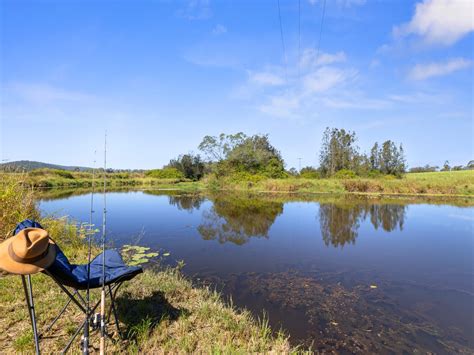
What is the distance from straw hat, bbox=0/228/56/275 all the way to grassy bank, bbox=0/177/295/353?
1098mm

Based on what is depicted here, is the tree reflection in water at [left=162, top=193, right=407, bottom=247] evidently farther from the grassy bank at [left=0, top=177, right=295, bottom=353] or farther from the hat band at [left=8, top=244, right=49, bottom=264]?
the hat band at [left=8, top=244, right=49, bottom=264]

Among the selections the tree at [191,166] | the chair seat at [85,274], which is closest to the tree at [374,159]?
the tree at [191,166]

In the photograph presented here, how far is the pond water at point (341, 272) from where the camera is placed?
11.8 feet

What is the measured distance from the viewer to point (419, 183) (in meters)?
25.6

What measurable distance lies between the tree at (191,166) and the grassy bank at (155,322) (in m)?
40.6

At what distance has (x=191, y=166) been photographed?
4562cm

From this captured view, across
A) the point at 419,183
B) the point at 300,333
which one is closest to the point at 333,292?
the point at 300,333

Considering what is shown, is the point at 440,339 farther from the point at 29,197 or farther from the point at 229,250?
the point at 29,197

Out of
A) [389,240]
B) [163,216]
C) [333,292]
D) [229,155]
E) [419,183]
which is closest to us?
[333,292]

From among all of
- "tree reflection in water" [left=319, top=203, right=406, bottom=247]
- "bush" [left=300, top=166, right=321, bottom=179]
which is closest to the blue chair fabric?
"tree reflection in water" [left=319, top=203, right=406, bottom=247]

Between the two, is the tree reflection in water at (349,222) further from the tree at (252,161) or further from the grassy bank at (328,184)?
the tree at (252,161)

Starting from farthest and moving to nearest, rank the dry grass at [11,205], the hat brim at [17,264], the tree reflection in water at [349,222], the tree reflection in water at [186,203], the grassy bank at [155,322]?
1. the tree reflection in water at [186,203]
2. the tree reflection in water at [349,222]
3. the dry grass at [11,205]
4. the grassy bank at [155,322]
5. the hat brim at [17,264]

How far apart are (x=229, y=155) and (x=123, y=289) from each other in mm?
34220

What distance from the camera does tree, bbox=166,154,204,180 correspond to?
44.7 meters
